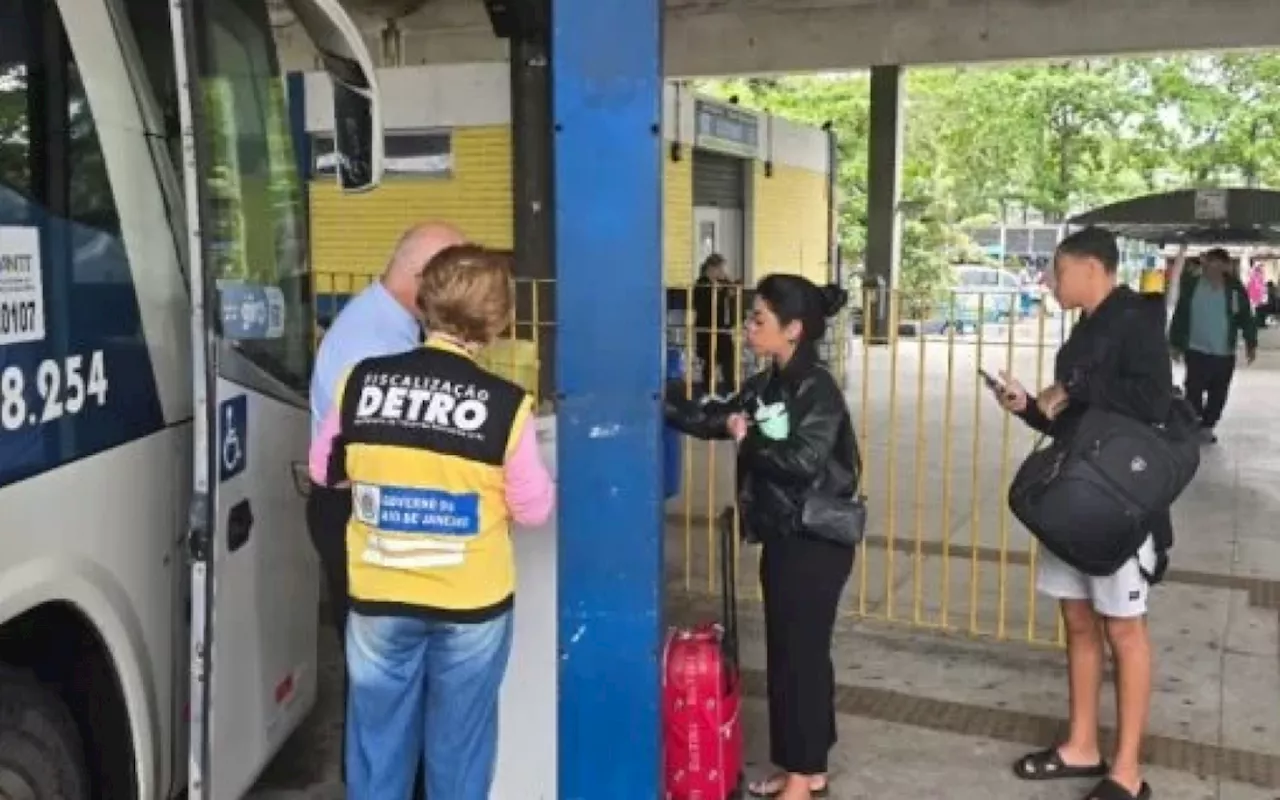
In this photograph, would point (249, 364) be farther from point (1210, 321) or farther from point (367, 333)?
point (1210, 321)

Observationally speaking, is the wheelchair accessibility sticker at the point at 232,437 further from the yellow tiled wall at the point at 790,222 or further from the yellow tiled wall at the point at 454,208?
the yellow tiled wall at the point at 790,222

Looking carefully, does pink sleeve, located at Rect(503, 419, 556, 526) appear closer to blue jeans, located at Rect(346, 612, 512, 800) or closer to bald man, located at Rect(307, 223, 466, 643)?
blue jeans, located at Rect(346, 612, 512, 800)

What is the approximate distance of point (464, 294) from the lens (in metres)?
2.78

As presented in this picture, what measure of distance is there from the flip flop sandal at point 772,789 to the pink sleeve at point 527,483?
5.04 feet

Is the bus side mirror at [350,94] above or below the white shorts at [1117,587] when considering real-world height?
above

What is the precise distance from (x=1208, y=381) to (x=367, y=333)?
9525 millimetres

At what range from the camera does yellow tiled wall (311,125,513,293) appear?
14.5 meters

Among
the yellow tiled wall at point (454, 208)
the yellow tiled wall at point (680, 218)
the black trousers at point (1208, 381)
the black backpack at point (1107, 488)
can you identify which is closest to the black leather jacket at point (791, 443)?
the black backpack at point (1107, 488)

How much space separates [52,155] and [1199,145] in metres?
29.7

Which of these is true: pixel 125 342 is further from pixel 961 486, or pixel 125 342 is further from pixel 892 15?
pixel 892 15

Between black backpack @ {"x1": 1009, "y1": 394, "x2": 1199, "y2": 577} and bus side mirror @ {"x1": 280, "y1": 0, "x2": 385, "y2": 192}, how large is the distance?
2.10m

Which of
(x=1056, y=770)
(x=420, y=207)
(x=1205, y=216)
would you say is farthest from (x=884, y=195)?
(x=1056, y=770)

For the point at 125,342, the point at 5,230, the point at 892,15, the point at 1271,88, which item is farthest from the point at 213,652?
the point at 1271,88

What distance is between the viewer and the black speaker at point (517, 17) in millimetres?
7434
